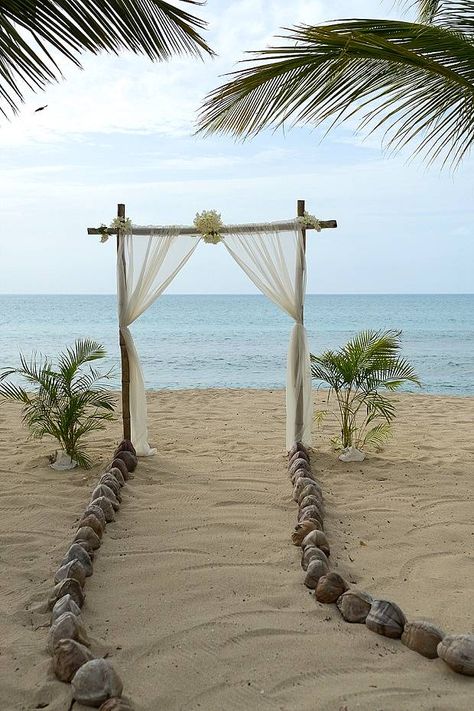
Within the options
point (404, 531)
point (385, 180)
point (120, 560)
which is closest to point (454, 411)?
point (404, 531)

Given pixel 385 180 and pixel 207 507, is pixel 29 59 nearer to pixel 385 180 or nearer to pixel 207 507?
pixel 207 507

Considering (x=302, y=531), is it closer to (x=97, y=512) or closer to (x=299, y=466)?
(x=97, y=512)

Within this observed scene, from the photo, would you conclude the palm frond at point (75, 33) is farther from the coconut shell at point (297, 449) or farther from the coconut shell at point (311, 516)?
the coconut shell at point (297, 449)

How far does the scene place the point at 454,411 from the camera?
811 cm

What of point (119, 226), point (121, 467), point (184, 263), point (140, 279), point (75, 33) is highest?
point (75, 33)

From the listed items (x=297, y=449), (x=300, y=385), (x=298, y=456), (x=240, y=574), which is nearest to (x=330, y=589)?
(x=240, y=574)

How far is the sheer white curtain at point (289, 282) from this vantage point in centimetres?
562

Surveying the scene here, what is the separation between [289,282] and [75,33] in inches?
141

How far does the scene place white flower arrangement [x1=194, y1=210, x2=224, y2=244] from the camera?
5602 millimetres

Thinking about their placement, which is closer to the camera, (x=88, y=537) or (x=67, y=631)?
(x=67, y=631)

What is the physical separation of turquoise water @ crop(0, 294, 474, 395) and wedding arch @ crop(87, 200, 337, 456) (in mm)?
8803

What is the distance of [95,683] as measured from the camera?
87.1 inches

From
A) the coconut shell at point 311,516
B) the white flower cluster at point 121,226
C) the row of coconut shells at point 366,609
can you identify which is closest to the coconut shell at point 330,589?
the row of coconut shells at point 366,609

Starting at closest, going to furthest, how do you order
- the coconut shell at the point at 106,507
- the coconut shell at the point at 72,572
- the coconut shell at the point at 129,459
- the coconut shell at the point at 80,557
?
the coconut shell at the point at 72,572 < the coconut shell at the point at 80,557 < the coconut shell at the point at 106,507 < the coconut shell at the point at 129,459
